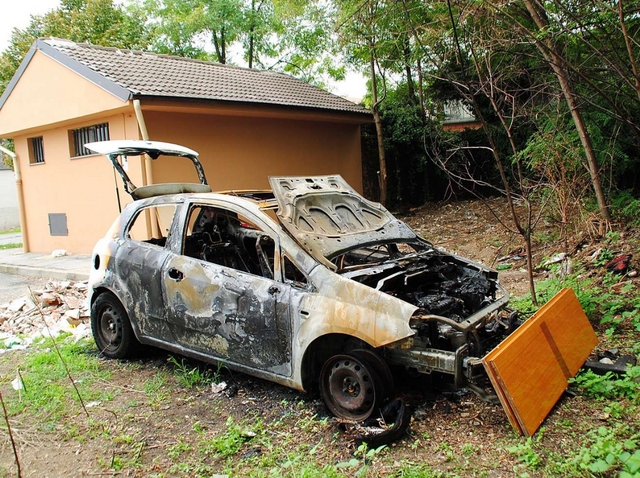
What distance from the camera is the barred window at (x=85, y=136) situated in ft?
37.7

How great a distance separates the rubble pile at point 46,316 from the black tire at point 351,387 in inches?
144

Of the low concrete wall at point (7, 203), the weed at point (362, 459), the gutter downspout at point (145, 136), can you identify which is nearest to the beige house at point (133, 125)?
the gutter downspout at point (145, 136)

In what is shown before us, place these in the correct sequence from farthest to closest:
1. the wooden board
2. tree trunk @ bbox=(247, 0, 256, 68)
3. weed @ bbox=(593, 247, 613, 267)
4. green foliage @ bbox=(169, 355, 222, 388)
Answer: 1. tree trunk @ bbox=(247, 0, 256, 68)
2. weed @ bbox=(593, 247, 613, 267)
3. green foliage @ bbox=(169, 355, 222, 388)
4. the wooden board

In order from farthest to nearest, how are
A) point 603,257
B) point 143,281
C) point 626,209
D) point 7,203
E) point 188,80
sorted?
point 7,203
point 188,80
point 626,209
point 603,257
point 143,281

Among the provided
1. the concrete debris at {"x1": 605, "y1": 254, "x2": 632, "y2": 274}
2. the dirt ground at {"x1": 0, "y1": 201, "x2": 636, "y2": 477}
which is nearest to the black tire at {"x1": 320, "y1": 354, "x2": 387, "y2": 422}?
the dirt ground at {"x1": 0, "y1": 201, "x2": 636, "y2": 477}

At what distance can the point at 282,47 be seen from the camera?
24.8 m

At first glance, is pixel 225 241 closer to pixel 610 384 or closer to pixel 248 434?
pixel 248 434

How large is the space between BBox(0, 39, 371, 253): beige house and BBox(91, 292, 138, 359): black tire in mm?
5588

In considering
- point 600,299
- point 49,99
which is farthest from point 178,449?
point 49,99

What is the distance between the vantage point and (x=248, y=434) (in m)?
3.55

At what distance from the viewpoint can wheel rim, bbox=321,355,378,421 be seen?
3.52 meters

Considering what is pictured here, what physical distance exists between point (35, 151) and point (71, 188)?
2417 mm

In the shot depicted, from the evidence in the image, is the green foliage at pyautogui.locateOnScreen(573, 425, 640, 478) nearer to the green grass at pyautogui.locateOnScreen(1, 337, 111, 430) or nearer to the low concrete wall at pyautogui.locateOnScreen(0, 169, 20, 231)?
the green grass at pyautogui.locateOnScreen(1, 337, 111, 430)

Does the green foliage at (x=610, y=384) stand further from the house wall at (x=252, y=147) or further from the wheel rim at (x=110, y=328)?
the house wall at (x=252, y=147)
